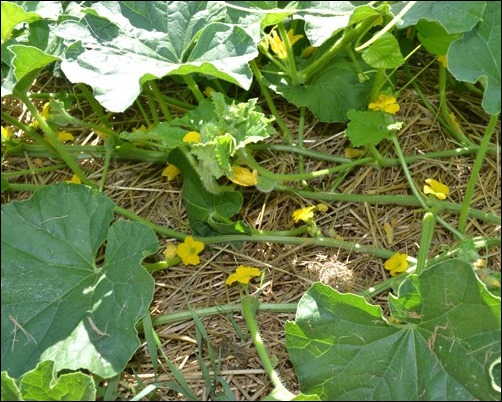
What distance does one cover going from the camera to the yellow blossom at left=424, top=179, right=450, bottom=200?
6.49 ft

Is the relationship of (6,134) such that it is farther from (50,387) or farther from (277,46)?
(50,387)

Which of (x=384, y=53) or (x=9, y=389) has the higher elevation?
(x=384, y=53)

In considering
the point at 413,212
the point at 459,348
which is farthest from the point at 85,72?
the point at 459,348

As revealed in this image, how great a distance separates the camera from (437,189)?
6.57 feet

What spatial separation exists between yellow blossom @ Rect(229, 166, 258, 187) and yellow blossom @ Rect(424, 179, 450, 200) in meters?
0.45

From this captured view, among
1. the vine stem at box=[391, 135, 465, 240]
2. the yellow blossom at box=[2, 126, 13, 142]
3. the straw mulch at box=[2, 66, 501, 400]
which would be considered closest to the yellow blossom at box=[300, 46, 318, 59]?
the straw mulch at box=[2, 66, 501, 400]

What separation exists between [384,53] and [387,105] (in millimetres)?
149

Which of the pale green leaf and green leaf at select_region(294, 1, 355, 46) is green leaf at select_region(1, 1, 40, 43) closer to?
green leaf at select_region(294, 1, 355, 46)

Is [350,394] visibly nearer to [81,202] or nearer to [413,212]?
[413,212]

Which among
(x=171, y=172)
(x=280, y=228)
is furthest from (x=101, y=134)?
(x=280, y=228)

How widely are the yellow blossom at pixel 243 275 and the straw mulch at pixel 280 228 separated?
2.1 inches

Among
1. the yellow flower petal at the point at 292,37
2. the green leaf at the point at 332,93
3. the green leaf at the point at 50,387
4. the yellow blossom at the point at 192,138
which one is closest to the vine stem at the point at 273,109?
the green leaf at the point at 332,93

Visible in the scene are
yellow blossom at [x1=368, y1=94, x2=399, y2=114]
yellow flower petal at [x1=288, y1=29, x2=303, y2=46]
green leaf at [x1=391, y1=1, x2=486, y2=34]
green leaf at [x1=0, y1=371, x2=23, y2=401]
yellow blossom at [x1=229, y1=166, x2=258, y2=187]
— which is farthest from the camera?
yellow flower petal at [x1=288, y1=29, x2=303, y2=46]

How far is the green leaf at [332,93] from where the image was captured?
2.21 metres
